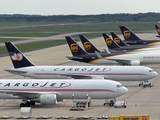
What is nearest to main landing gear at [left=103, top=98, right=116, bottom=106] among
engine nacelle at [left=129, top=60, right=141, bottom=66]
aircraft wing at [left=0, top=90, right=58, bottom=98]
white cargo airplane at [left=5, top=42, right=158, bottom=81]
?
aircraft wing at [left=0, top=90, right=58, bottom=98]

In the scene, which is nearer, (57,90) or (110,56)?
(57,90)

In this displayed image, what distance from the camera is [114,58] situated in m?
102

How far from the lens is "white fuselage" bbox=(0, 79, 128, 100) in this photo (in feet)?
200

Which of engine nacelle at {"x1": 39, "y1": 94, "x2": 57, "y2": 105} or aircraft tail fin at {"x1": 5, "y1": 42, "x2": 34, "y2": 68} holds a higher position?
aircraft tail fin at {"x1": 5, "y1": 42, "x2": 34, "y2": 68}

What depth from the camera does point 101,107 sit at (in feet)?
199

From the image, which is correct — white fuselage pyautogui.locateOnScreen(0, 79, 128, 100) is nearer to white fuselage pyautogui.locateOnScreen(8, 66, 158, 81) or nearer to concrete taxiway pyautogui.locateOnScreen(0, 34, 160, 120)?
concrete taxiway pyautogui.locateOnScreen(0, 34, 160, 120)

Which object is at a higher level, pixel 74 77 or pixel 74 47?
pixel 74 47

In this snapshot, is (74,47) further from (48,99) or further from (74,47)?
(48,99)

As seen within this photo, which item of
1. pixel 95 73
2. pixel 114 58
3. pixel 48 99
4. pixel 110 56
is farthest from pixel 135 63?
pixel 48 99

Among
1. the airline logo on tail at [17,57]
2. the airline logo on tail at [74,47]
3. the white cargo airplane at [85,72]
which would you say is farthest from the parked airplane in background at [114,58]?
the airline logo on tail at [17,57]

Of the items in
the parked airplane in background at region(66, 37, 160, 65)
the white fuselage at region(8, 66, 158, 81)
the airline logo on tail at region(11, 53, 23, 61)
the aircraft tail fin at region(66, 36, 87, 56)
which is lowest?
the white fuselage at region(8, 66, 158, 81)

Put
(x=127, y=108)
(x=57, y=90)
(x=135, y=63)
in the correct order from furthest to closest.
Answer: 1. (x=135, y=63)
2. (x=57, y=90)
3. (x=127, y=108)

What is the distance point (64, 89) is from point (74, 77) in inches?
667

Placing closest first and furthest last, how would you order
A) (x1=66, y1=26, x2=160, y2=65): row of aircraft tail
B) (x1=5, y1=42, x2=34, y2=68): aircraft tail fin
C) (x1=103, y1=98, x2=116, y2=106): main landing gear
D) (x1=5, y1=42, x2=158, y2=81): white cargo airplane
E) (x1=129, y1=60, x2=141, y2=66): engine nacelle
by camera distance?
1. (x1=103, y1=98, x2=116, y2=106): main landing gear
2. (x1=5, y1=42, x2=34, y2=68): aircraft tail fin
3. (x1=5, y1=42, x2=158, y2=81): white cargo airplane
4. (x1=66, y1=26, x2=160, y2=65): row of aircraft tail
5. (x1=129, y1=60, x2=141, y2=66): engine nacelle
